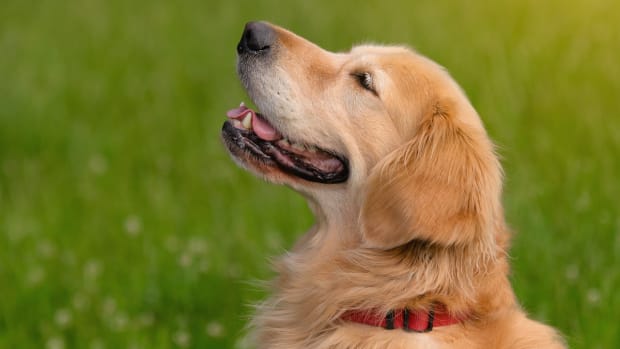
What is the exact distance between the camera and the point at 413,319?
3.18 metres

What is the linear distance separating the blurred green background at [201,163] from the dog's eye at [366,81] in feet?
2.73

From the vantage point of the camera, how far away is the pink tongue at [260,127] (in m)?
3.64

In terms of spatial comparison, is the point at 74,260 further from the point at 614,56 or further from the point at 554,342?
the point at 614,56

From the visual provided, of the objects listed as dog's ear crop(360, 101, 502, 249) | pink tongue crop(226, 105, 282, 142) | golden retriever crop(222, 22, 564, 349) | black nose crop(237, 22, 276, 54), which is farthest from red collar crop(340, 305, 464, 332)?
black nose crop(237, 22, 276, 54)

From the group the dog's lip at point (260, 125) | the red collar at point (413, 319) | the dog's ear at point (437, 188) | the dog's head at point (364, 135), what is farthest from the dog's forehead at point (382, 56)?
the red collar at point (413, 319)

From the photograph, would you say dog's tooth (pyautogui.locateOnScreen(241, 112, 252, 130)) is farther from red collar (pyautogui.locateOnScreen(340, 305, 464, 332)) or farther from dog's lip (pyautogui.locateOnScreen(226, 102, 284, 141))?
red collar (pyautogui.locateOnScreen(340, 305, 464, 332))

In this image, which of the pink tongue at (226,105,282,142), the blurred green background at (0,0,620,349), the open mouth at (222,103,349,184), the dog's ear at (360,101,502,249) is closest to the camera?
the dog's ear at (360,101,502,249)

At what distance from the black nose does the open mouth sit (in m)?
0.29

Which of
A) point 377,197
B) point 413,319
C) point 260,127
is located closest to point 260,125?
point 260,127

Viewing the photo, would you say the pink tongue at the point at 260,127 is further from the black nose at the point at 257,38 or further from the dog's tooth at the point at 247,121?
the black nose at the point at 257,38

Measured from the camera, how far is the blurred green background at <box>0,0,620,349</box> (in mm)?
4605

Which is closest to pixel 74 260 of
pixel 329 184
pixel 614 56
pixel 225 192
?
pixel 225 192

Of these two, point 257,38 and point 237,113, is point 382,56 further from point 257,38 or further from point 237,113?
point 237,113

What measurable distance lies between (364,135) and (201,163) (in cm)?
339
